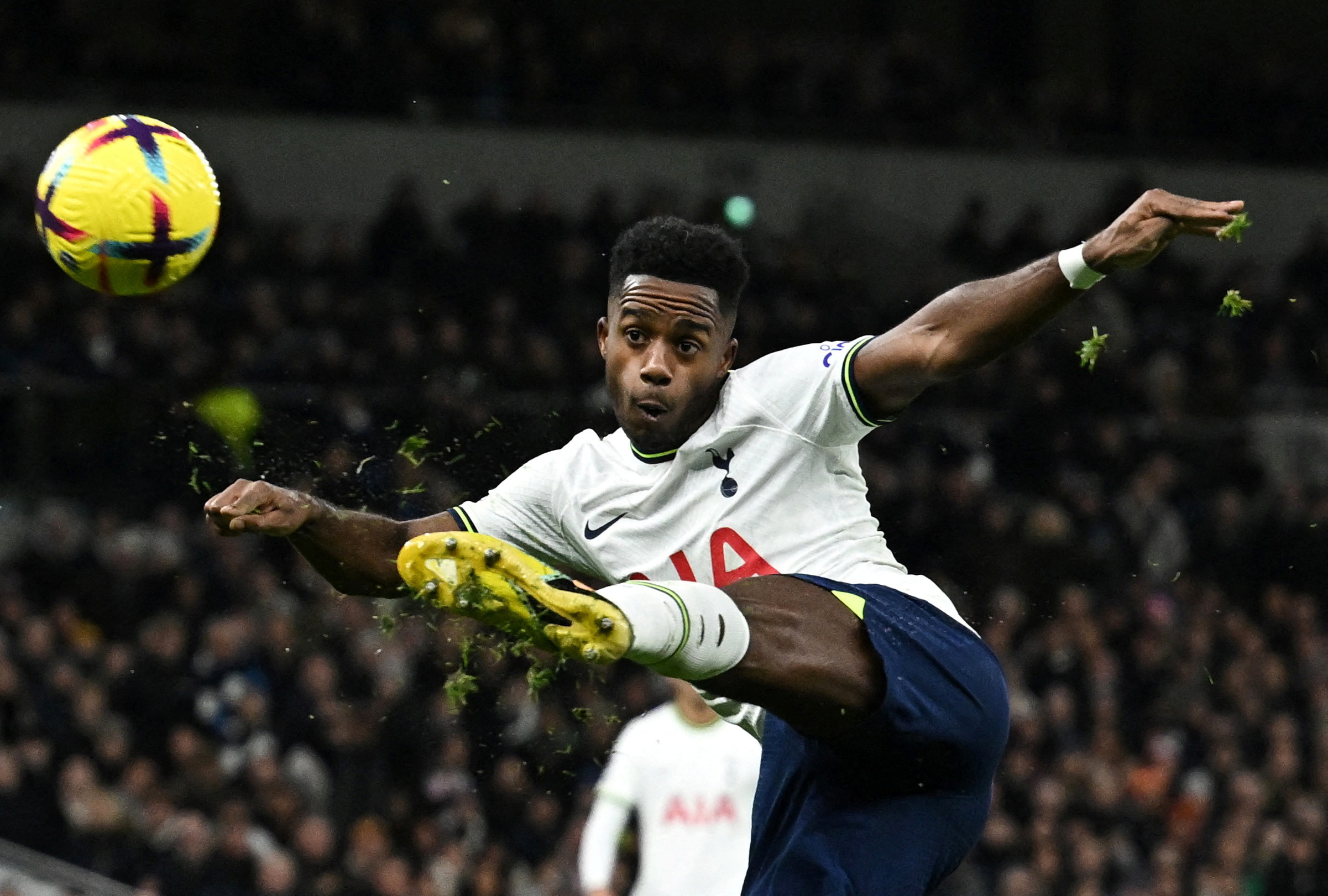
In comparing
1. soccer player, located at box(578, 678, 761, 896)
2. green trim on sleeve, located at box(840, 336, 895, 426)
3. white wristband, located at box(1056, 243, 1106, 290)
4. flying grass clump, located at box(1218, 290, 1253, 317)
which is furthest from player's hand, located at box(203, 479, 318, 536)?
soccer player, located at box(578, 678, 761, 896)

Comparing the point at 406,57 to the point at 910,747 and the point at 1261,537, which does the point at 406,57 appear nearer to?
the point at 1261,537

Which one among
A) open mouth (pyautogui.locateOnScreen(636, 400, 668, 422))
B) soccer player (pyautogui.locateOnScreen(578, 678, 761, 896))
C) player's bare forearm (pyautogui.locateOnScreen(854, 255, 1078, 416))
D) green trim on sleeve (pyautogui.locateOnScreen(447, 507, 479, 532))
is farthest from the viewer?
soccer player (pyautogui.locateOnScreen(578, 678, 761, 896))

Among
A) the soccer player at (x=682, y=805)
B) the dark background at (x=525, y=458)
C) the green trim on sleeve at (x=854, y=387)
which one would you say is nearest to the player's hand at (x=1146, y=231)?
the green trim on sleeve at (x=854, y=387)

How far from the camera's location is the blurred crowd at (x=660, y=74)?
15.2 m

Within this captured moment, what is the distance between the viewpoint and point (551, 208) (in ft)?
48.0

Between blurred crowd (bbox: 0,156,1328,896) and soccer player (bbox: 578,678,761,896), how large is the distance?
1.15 metres

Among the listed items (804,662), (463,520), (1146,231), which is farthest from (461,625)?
(1146,231)

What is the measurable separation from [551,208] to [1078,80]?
6909 millimetres

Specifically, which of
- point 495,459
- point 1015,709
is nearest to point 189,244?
point 495,459

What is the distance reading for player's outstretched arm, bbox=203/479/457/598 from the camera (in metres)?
4.96

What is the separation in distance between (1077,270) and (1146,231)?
0.62 feet

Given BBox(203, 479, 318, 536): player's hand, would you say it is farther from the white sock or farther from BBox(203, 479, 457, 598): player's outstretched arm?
the white sock

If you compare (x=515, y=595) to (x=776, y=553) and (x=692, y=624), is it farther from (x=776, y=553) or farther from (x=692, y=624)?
(x=776, y=553)

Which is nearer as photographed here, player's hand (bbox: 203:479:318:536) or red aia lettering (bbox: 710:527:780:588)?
player's hand (bbox: 203:479:318:536)
